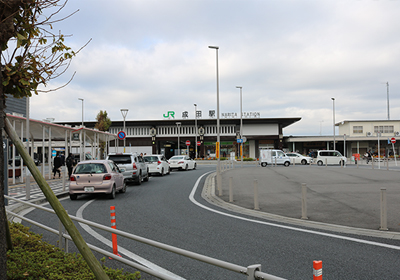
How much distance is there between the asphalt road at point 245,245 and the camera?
504cm

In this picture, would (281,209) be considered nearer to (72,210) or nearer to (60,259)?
(72,210)

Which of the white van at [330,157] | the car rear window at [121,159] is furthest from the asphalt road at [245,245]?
the white van at [330,157]

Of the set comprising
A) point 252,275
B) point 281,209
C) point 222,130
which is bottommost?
point 281,209

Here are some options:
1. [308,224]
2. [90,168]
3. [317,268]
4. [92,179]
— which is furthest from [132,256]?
[90,168]

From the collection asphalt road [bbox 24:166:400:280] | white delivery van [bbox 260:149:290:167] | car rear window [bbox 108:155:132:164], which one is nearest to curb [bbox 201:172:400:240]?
asphalt road [bbox 24:166:400:280]

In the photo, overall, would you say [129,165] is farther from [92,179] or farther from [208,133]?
[208,133]

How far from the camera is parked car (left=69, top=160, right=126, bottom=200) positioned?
44.5 ft

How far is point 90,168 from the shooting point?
14.0 m

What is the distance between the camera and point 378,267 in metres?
5.11

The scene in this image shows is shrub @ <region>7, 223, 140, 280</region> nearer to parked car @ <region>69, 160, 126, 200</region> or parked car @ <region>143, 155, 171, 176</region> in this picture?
parked car @ <region>69, 160, 126, 200</region>

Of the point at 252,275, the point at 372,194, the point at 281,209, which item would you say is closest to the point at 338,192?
the point at 372,194

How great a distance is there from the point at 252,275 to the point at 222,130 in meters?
61.3

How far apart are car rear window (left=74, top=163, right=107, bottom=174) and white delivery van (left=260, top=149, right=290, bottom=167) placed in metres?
27.8

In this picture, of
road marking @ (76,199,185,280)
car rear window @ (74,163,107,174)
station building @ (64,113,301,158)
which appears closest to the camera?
road marking @ (76,199,185,280)
